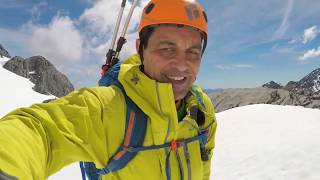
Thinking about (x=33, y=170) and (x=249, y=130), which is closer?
(x=33, y=170)

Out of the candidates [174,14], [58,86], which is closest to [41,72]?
[58,86]

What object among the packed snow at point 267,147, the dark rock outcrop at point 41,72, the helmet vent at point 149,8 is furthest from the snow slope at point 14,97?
the helmet vent at point 149,8

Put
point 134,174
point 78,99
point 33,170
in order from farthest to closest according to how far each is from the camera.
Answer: point 134,174, point 78,99, point 33,170

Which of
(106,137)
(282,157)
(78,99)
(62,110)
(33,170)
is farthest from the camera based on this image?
(282,157)

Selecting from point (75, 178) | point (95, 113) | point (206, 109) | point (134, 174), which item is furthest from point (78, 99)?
point (75, 178)

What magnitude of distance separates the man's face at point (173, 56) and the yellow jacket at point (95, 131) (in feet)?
0.77

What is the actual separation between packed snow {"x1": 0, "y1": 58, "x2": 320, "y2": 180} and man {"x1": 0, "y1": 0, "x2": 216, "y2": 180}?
305 inches

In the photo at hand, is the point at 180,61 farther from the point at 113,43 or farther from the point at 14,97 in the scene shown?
the point at 14,97

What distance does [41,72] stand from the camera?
69250 millimetres

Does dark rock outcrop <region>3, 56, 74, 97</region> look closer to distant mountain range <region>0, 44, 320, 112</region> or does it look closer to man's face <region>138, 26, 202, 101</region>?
distant mountain range <region>0, 44, 320, 112</region>

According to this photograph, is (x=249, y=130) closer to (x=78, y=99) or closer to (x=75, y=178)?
(x=75, y=178)

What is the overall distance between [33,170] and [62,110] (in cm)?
61

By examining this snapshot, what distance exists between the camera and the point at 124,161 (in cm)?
257

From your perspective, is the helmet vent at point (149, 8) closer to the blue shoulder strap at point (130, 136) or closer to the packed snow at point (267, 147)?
the blue shoulder strap at point (130, 136)
